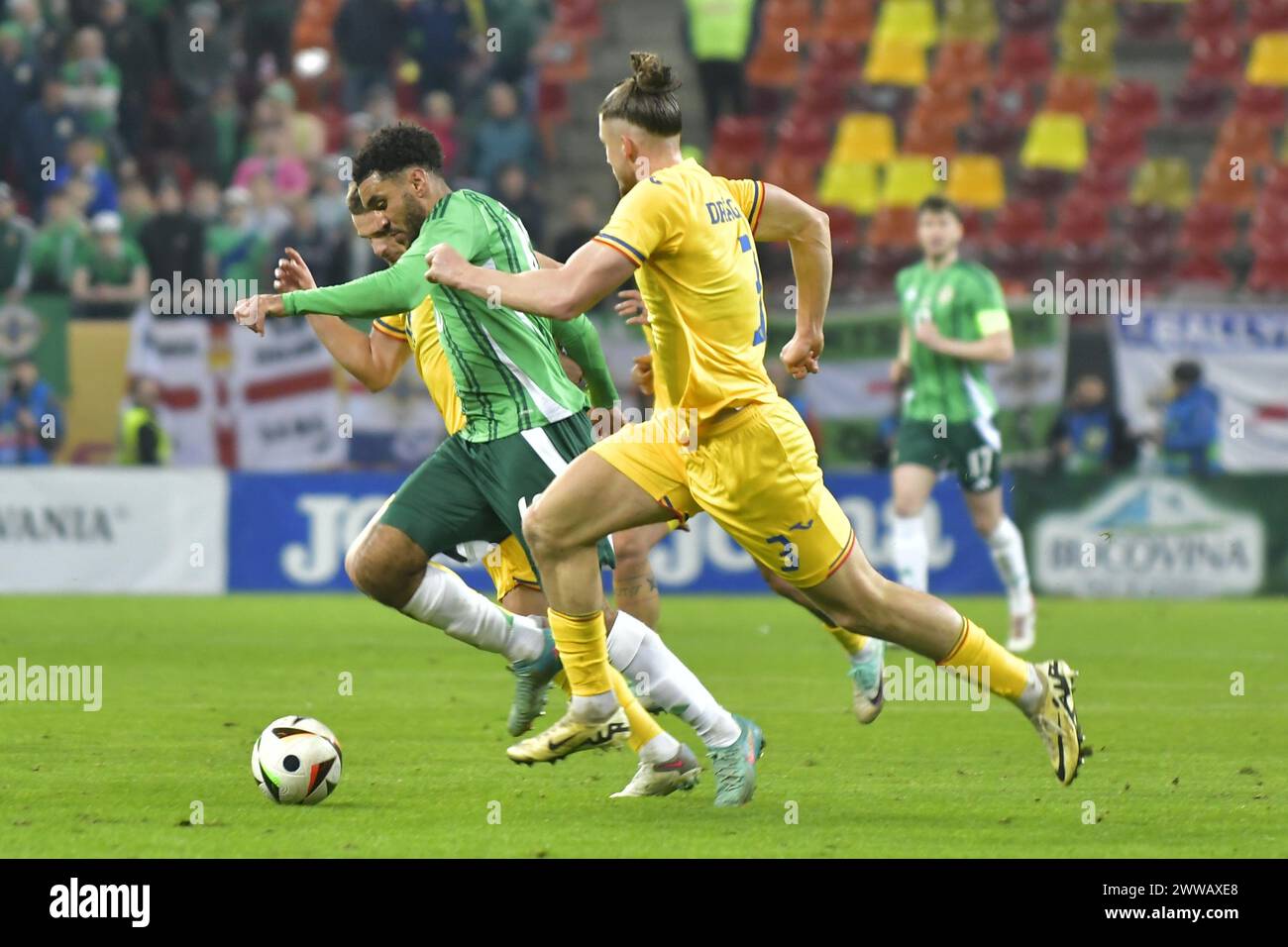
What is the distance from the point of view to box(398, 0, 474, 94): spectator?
68.9 ft

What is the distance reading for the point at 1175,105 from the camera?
22.7 m

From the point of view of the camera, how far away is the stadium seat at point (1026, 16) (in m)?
23.0

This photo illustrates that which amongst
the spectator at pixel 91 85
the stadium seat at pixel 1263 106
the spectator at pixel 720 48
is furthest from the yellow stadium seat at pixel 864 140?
the spectator at pixel 91 85

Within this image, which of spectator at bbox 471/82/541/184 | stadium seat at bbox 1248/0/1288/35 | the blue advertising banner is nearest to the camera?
the blue advertising banner

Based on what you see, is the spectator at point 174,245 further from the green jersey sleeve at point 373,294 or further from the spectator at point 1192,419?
the green jersey sleeve at point 373,294

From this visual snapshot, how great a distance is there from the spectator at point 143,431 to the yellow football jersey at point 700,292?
10.6 meters

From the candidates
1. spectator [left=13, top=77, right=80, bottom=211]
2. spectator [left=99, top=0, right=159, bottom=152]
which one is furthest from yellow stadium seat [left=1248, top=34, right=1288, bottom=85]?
spectator [left=13, top=77, right=80, bottom=211]

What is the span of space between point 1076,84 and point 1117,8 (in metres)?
1.65

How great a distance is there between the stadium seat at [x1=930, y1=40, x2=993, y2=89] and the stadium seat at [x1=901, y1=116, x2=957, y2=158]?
647 mm

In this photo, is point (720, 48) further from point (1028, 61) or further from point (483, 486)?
point (483, 486)

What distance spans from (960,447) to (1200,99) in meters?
11.7

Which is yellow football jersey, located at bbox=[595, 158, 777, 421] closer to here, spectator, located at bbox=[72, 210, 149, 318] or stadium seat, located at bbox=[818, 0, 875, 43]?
spectator, located at bbox=[72, 210, 149, 318]

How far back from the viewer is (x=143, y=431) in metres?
16.7
